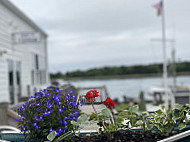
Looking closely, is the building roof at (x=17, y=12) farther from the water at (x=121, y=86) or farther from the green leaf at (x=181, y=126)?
the green leaf at (x=181, y=126)

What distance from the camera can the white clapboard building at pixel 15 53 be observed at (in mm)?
10151

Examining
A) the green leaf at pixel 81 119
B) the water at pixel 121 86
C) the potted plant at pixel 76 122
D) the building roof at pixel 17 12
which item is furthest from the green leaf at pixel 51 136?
the water at pixel 121 86

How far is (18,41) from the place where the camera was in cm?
1094

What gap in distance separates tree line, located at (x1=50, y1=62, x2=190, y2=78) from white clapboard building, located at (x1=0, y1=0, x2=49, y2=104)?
26.5m

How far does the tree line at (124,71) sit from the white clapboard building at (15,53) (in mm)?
26468

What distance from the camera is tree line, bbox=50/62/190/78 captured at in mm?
42234

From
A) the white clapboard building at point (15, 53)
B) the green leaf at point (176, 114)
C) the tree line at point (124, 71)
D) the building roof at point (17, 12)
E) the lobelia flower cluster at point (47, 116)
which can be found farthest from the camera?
the tree line at point (124, 71)

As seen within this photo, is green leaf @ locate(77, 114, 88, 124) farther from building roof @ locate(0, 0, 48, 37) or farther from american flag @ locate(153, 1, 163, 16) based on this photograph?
american flag @ locate(153, 1, 163, 16)

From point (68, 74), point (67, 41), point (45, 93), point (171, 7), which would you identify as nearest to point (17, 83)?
point (45, 93)

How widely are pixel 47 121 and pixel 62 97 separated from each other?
1.03 feet

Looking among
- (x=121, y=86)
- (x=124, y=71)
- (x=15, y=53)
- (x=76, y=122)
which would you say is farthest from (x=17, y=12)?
(x=124, y=71)

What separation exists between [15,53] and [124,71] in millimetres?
42124

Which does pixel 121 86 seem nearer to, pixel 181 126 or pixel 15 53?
pixel 15 53

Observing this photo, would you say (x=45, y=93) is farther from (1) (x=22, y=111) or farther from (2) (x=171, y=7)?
(2) (x=171, y=7)
